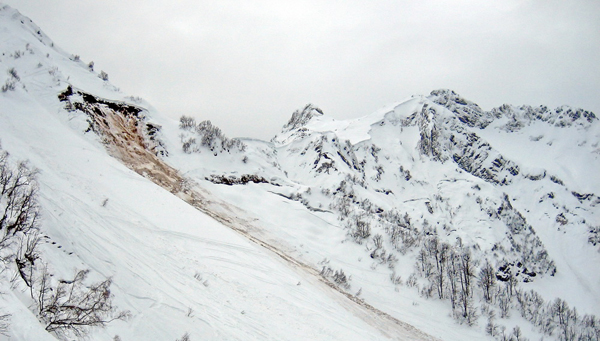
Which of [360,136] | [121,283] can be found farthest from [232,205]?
[360,136]

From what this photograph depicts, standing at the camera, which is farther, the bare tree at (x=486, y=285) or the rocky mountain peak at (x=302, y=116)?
the rocky mountain peak at (x=302, y=116)

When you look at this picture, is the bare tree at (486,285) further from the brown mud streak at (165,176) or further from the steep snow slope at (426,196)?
the brown mud streak at (165,176)

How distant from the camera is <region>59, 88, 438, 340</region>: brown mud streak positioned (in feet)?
57.1

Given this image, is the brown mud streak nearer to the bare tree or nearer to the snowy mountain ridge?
the snowy mountain ridge

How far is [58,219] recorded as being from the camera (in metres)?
9.40

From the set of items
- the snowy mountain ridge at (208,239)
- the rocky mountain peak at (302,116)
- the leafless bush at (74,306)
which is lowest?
the leafless bush at (74,306)

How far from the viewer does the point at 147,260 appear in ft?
32.9

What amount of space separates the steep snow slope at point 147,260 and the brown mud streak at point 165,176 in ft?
1.91

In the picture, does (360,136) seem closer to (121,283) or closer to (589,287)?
(589,287)

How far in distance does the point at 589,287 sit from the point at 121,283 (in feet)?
339

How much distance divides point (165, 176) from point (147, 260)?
1150cm

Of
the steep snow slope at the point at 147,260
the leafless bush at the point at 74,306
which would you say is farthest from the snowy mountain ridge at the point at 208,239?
the leafless bush at the point at 74,306

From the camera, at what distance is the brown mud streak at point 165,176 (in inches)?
685

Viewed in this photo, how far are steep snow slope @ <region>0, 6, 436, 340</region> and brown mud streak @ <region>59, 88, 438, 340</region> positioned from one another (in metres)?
0.58
